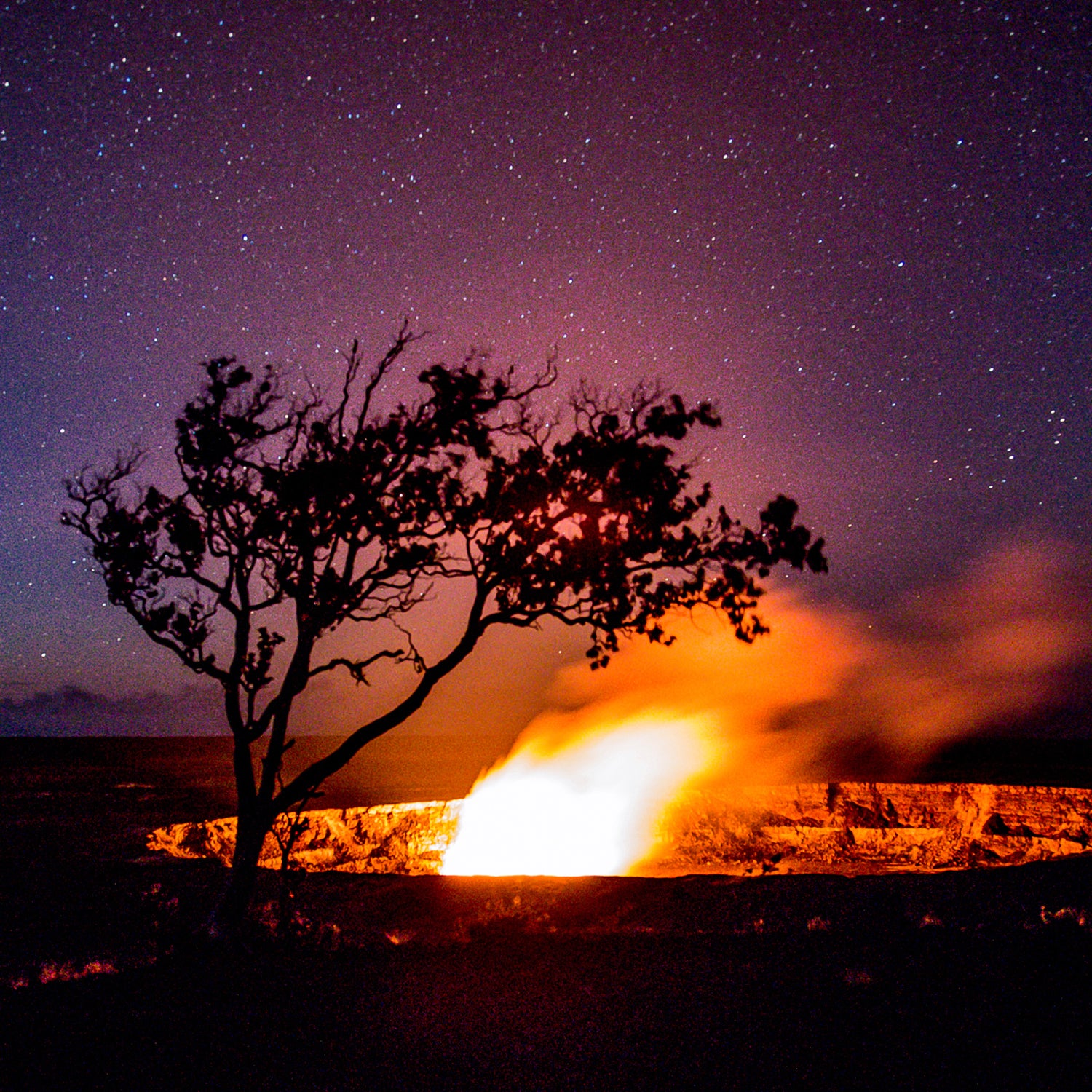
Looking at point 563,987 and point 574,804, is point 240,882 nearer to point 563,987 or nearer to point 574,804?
point 563,987

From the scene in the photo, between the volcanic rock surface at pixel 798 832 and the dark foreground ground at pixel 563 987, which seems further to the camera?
the volcanic rock surface at pixel 798 832

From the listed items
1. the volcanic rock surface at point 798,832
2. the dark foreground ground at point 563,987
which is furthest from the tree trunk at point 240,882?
the volcanic rock surface at point 798,832

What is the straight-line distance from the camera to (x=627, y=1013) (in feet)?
24.8

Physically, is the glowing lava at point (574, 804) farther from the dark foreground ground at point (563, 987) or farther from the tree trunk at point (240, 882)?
the tree trunk at point (240, 882)

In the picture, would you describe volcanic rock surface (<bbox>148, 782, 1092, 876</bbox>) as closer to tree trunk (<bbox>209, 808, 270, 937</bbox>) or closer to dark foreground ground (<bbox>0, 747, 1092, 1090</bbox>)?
dark foreground ground (<bbox>0, 747, 1092, 1090</bbox>)

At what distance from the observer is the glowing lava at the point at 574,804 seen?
23891 millimetres

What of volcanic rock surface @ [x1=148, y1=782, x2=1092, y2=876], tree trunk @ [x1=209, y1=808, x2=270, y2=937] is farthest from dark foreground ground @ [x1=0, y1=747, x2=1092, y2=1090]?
volcanic rock surface @ [x1=148, y1=782, x2=1092, y2=876]

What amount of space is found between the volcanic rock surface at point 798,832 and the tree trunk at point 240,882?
11269mm

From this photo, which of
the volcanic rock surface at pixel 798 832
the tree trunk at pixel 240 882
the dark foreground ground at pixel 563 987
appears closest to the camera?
the dark foreground ground at pixel 563 987

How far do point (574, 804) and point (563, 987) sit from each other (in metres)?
21.5

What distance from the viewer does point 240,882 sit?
390 inches

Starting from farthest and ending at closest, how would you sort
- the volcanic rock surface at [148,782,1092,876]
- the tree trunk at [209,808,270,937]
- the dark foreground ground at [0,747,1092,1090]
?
1. the volcanic rock surface at [148,782,1092,876]
2. the tree trunk at [209,808,270,937]
3. the dark foreground ground at [0,747,1092,1090]

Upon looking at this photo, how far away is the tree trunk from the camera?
32.1 feet

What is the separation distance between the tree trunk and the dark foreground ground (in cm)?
39
